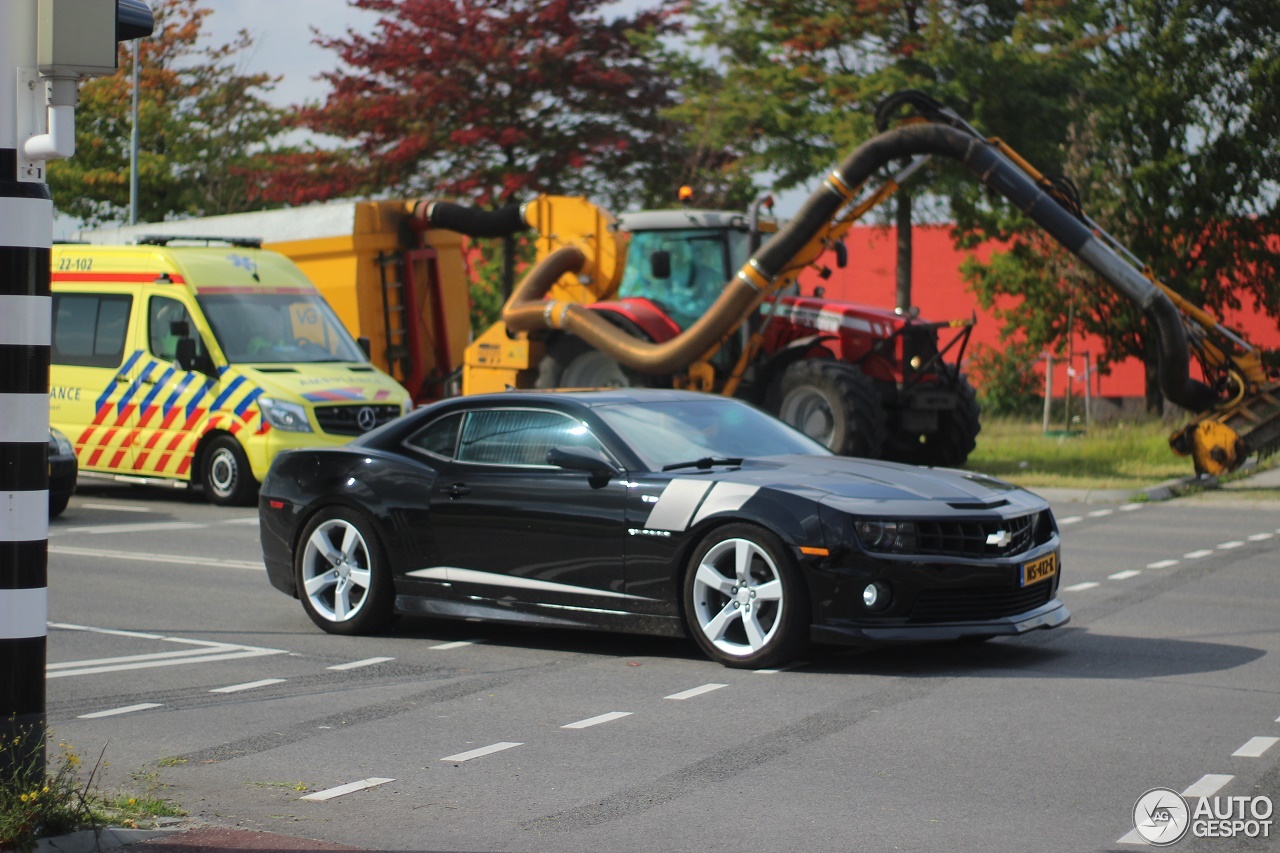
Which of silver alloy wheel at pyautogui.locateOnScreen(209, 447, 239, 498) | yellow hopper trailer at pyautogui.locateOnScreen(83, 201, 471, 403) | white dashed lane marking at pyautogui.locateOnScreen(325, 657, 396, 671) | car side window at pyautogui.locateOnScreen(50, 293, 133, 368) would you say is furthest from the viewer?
yellow hopper trailer at pyautogui.locateOnScreen(83, 201, 471, 403)

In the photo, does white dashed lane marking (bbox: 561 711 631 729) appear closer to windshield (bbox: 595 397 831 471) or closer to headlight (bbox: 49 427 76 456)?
windshield (bbox: 595 397 831 471)

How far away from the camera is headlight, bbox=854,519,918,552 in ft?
26.9

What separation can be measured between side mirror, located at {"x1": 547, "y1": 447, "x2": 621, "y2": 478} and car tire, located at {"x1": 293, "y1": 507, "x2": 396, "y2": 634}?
1.25 metres

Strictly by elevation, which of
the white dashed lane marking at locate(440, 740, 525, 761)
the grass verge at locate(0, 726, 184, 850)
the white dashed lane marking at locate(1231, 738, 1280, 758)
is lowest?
the white dashed lane marking at locate(440, 740, 525, 761)

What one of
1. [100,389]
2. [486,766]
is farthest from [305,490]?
[100,389]

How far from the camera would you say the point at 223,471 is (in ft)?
57.4

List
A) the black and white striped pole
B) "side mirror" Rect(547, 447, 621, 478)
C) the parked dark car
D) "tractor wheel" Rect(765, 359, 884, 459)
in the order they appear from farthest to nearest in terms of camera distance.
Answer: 1. "tractor wheel" Rect(765, 359, 884, 459)
2. the parked dark car
3. "side mirror" Rect(547, 447, 621, 478)
4. the black and white striped pole

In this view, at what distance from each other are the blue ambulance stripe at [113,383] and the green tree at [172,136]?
16.2m

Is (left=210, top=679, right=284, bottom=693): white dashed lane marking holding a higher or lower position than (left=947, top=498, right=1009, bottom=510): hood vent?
lower

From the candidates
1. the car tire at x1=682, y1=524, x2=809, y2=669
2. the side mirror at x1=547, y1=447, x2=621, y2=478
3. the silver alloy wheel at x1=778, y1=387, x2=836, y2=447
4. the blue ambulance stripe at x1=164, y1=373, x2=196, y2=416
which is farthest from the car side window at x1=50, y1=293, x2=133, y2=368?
the car tire at x1=682, y1=524, x2=809, y2=669

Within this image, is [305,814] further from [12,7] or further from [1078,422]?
[1078,422]

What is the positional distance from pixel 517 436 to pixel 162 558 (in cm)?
486

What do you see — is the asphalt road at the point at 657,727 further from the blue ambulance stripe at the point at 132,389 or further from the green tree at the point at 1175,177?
the green tree at the point at 1175,177

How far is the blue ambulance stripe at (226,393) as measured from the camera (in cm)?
1739
